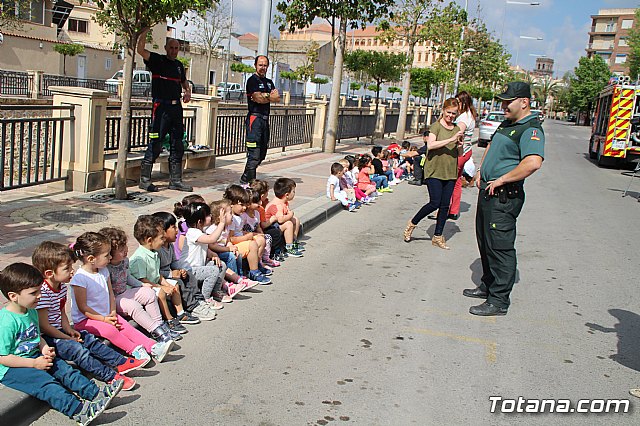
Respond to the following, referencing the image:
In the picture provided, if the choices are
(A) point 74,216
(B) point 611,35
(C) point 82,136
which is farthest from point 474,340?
(B) point 611,35

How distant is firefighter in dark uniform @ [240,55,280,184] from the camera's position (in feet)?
31.8

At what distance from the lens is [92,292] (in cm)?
425

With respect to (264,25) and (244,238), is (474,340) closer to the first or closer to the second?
(244,238)

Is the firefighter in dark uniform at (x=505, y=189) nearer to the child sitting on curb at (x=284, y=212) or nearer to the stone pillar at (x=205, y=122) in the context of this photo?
the child sitting on curb at (x=284, y=212)

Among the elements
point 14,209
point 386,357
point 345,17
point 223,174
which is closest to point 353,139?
point 345,17

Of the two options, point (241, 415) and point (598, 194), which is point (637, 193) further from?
point (241, 415)

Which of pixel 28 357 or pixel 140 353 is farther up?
pixel 28 357

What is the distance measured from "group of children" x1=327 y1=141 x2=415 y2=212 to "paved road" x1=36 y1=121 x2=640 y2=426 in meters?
1.99

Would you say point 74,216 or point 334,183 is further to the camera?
point 334,183

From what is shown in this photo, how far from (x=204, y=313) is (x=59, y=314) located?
1479mm

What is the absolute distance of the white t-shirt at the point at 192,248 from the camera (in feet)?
18.1

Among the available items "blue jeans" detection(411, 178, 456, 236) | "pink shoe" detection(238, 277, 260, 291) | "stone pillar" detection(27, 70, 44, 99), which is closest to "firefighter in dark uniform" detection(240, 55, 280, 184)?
"blue jeans" detection(411, 178, 456, 236)

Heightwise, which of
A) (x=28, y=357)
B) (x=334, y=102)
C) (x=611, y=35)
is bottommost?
(x=28, y=357)

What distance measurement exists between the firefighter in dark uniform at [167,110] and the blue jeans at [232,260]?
374cm
